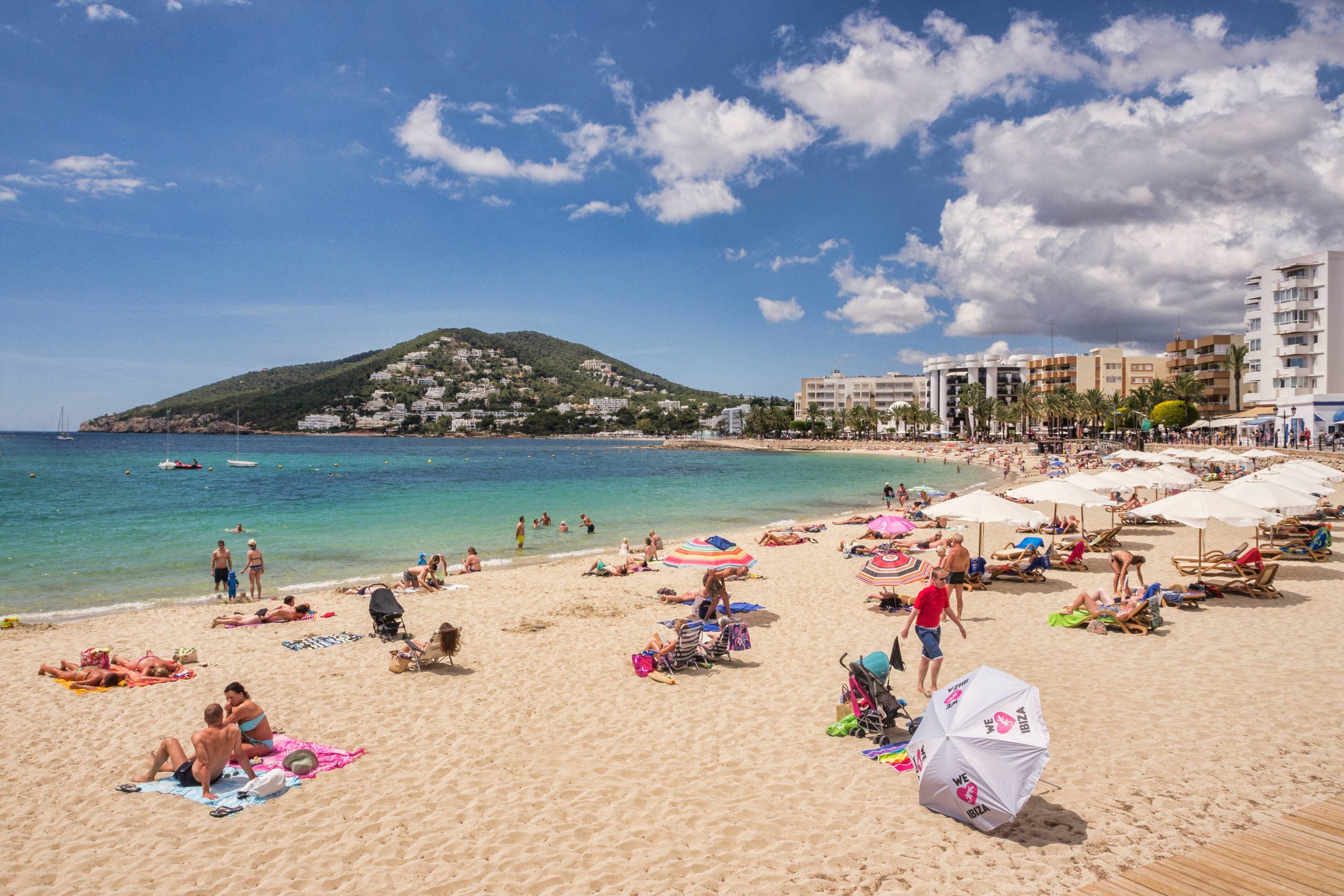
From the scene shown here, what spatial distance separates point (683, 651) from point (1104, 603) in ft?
22.1

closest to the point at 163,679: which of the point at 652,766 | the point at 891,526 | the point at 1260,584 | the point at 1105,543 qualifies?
the point at 652,766

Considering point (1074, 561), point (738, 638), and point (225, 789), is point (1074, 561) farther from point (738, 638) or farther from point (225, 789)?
point (225, 789)

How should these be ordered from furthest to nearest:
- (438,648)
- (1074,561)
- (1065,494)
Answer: (1065,494)
(1074,561)
(438,648)

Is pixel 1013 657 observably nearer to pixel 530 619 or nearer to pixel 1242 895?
pixel 1242 895

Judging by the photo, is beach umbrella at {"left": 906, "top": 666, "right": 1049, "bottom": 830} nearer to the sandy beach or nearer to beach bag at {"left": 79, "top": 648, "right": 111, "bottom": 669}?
the sandy beach

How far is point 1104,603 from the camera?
1055 cm

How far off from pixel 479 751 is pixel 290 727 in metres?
2.37

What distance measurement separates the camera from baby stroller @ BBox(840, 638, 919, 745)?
22.5 feet

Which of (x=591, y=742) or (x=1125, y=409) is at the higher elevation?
(x=1125, y=409)

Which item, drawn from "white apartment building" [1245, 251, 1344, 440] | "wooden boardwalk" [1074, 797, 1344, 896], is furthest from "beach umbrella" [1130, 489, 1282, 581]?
"white apartment building" [1245, 251, 1344, 440]

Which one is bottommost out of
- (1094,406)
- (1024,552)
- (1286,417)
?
(1024,552)

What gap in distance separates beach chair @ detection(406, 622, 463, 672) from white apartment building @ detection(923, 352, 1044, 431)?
405ft

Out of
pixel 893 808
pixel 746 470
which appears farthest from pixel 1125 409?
pixel 893 808

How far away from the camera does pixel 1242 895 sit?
411cm
